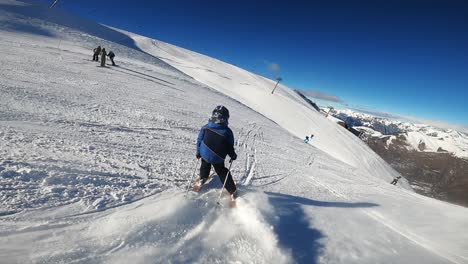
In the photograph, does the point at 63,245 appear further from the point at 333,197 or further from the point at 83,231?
the point at 333,197

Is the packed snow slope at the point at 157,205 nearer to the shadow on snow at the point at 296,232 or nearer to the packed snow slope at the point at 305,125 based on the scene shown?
the shadow on snow at the point at 296,232

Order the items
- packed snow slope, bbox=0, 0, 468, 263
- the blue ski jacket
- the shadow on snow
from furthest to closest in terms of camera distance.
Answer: the blue ski jacket
the shadow on snow
packed snow slope, bbox=0, 0, 468, 263

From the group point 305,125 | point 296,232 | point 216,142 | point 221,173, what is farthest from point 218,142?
point 305,125

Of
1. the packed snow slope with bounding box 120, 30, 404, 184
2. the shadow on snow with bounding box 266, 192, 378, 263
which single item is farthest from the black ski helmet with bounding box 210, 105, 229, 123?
the packed snow slope with bounding box 120, 30, 404, 184

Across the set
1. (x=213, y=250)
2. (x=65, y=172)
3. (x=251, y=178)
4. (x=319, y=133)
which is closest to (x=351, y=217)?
(x=251, y=178)

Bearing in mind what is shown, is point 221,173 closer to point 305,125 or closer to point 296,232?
point 296,232

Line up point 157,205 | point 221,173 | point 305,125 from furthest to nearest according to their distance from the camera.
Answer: point 305,125, point 221,173, point 157,205

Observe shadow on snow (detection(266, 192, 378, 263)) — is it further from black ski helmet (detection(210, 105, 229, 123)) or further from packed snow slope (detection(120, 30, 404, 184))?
packed snow slope (detection(120, 30, 404, 184))

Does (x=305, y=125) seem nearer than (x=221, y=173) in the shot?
No

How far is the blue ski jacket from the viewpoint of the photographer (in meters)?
5.16

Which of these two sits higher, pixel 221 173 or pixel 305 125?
pixel 305 125

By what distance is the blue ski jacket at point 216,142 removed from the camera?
5.16 metres

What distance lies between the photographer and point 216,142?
203 inches

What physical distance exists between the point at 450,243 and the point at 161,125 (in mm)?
9123
